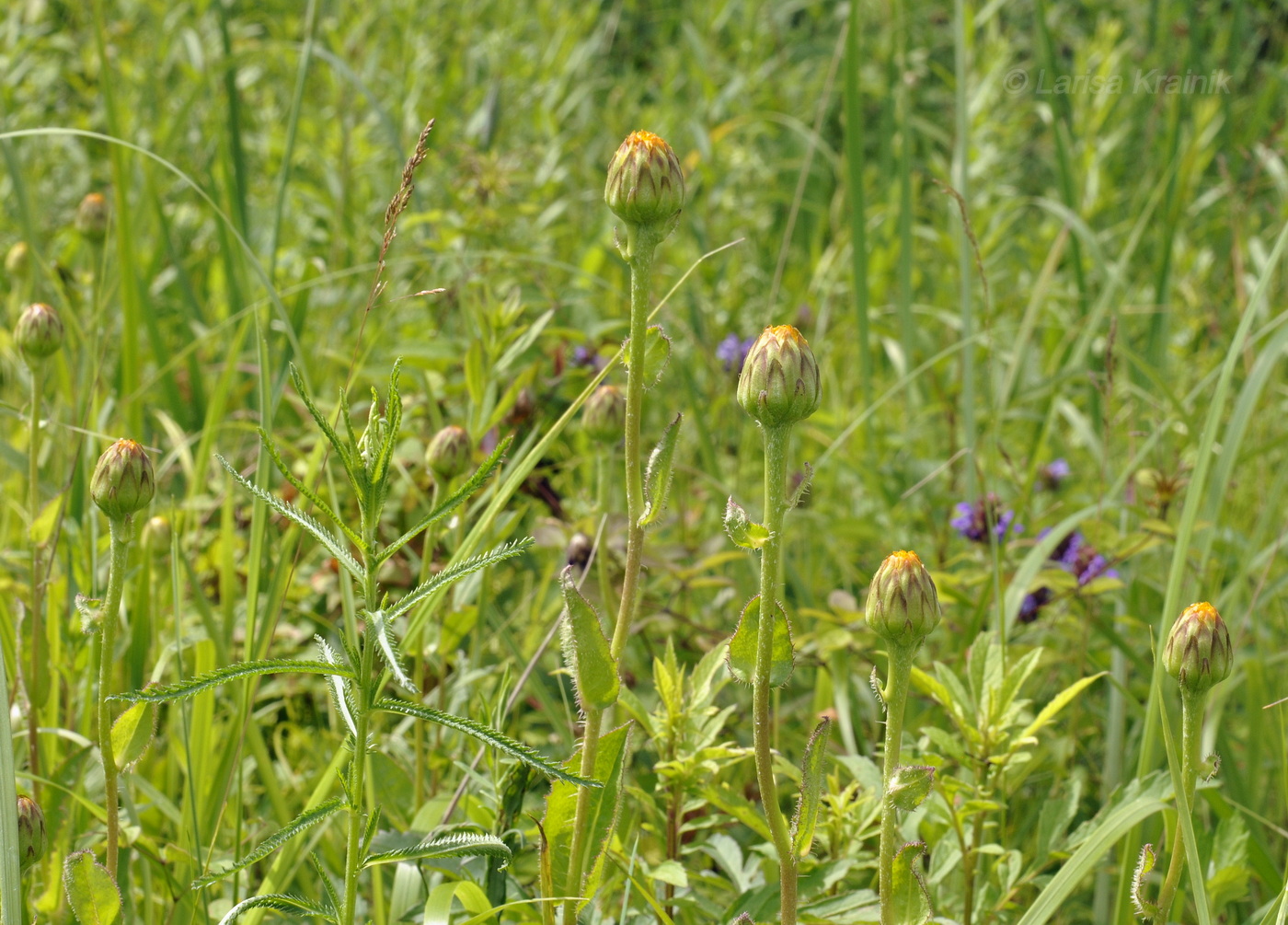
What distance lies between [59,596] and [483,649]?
618mm

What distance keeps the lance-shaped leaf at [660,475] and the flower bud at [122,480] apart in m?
0.43

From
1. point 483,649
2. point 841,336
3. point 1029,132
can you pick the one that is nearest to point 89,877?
point 483,649

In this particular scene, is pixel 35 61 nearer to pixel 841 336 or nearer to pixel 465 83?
pixel 465 83

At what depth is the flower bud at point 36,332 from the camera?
1.33 m

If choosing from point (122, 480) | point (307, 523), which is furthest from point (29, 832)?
point (307, 523)

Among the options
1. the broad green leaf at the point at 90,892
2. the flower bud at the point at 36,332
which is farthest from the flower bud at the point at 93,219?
the broad green leaf at the point at 90,892

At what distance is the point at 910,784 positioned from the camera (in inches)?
34.1

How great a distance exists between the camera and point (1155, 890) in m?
1.53

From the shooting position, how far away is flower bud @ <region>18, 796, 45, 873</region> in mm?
984

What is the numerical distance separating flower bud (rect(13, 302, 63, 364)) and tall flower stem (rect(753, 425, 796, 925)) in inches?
35.2

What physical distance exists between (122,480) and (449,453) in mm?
448

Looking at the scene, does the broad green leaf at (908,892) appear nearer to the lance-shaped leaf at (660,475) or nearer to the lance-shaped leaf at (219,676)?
the lance-shaped leaf at (660,475)

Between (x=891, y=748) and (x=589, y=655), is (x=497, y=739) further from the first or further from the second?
(x=891, y=748)

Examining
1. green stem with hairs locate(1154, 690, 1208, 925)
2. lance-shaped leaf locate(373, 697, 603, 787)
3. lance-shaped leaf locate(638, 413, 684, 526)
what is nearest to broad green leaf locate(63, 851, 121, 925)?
lance-shaped leaf locate(373, 697, 603, 787)
